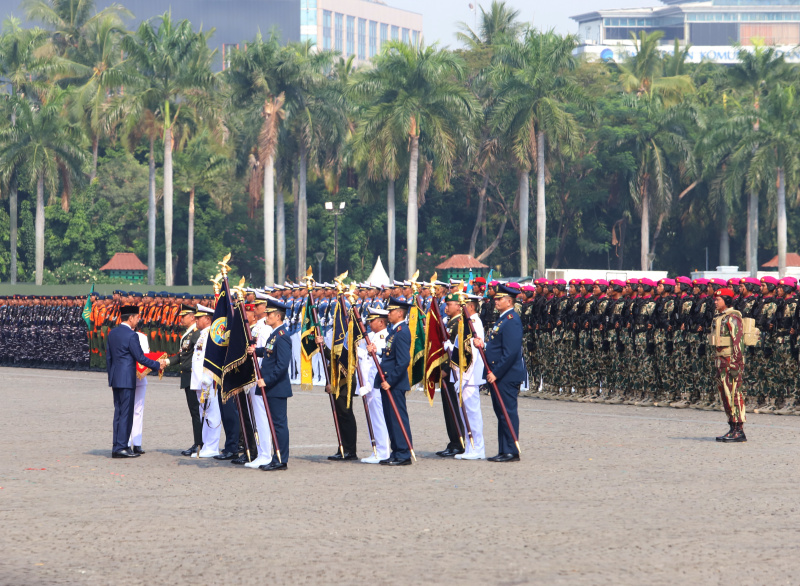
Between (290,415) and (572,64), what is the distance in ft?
126

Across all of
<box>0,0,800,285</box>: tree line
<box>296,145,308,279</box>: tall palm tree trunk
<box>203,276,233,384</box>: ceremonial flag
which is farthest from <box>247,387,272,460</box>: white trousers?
<box>296,145,308,279</box>: tall palm tree trunk

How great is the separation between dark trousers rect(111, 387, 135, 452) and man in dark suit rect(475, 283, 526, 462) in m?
3.77

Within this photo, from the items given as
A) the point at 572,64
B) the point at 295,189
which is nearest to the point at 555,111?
the point at 572,64

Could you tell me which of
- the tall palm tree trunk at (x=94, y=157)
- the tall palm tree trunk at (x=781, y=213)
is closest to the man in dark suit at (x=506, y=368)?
the tall palm tree trunk at (x=781, y=213)

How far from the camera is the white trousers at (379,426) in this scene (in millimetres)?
12562

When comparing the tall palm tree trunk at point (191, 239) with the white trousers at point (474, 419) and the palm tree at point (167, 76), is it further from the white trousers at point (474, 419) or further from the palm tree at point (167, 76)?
the white trousers at point (474, 419)

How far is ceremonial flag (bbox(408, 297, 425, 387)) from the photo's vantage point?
43.2 ft

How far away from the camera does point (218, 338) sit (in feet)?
41.9

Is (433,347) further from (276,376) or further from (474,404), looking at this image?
(276,376)

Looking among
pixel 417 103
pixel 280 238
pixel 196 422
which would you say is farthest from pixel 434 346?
pixel 280 238

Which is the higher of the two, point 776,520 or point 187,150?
point 187,150

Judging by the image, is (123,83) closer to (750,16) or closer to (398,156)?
(398,156)

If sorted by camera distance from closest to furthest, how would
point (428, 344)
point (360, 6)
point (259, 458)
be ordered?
point (259, 458) → point (428, 344) → point (360, 6)

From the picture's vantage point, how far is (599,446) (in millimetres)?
13617
